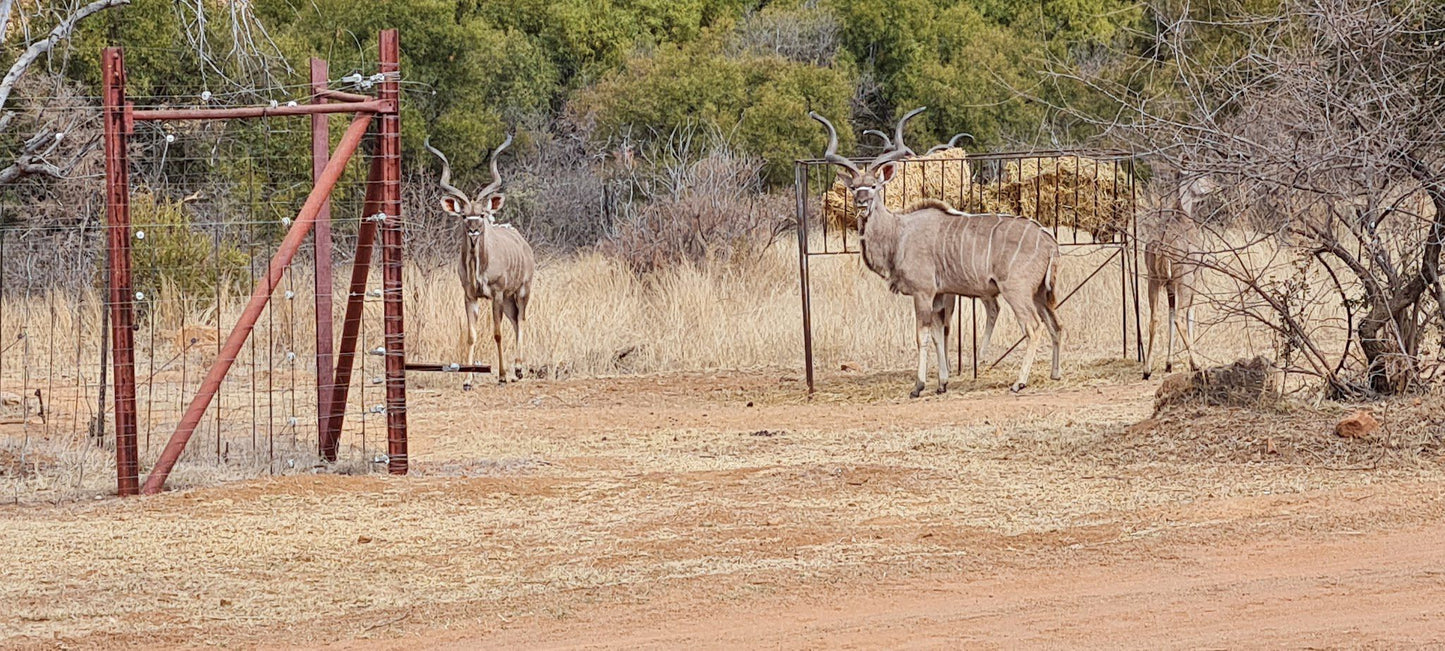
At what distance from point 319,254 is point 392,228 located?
0.91m

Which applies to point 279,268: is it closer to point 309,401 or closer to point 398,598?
point 398,598

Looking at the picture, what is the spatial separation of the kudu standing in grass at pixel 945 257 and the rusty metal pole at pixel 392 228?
4.78 m

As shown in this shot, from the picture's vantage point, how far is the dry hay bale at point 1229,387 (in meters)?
9.76

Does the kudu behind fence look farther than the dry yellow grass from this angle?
No

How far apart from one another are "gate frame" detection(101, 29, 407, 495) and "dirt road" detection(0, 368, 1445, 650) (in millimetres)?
356

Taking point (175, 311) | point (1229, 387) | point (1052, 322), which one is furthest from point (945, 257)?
point (175, 311)

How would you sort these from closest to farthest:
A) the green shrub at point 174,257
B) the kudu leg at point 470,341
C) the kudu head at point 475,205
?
the kudu leg at point 470,341, the kudu head at point 475,205, the green shrub at point 174,257

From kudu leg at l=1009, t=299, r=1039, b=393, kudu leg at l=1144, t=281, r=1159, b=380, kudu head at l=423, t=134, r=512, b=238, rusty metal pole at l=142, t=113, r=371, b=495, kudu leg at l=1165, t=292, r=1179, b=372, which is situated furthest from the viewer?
kudu head at l=423, t=134, r=512, b=238

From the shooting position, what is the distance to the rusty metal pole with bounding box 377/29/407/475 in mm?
9016

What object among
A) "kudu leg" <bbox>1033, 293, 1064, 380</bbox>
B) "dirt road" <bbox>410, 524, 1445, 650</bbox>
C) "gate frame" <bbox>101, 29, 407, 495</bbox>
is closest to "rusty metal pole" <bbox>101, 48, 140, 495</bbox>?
"gate frame" <bbox>101, 29, 407, 495</bbox>

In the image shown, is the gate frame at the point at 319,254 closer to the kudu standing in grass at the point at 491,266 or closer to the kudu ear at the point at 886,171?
the kudu ear at the point at 886,171

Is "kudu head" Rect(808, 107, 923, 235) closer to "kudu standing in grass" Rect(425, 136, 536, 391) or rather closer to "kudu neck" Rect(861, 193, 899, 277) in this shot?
"kudu neck" Rect(861, 193, 899, 277)

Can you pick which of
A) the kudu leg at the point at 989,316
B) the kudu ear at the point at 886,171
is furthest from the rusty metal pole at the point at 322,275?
the kudu leg at the point at 989,316

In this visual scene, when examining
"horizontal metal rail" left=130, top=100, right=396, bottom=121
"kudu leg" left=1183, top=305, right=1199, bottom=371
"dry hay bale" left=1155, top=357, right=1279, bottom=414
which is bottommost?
"dry hay bale" left=1155, top=357, right=1279, bottom=414
